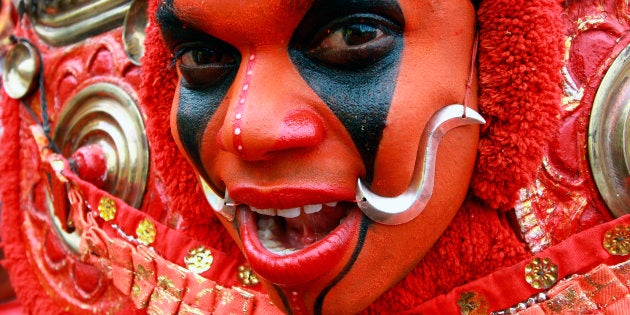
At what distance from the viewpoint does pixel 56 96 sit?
5.18 ft

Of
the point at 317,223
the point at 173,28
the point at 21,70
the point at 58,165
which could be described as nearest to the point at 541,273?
the point at 317,223

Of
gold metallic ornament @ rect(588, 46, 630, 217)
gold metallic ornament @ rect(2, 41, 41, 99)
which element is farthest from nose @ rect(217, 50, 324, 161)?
gold metallic ornament @ rect(2, 41, 41, 99)

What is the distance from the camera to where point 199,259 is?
122cm

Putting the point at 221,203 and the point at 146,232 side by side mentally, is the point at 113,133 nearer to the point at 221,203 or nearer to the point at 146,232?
the point at 146,232

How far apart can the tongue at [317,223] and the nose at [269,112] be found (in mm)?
141

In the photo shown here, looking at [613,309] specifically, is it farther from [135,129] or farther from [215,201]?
[135,129]

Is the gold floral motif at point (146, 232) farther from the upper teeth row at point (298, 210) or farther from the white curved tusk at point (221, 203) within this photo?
the upper teeth row at point (298, 210)

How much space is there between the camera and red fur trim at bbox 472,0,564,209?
2.88 feet

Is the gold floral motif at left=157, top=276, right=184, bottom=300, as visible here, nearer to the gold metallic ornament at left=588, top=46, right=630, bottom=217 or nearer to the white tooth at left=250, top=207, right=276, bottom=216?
the white tooth at left=250, top=207, right=276, bottom=216

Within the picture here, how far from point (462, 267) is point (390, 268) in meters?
0.16

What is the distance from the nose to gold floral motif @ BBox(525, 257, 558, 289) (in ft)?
1.46

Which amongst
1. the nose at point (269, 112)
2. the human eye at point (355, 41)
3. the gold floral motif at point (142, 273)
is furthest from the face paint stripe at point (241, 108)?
the gold floral motif at point (142, 273)

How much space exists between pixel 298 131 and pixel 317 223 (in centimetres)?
19

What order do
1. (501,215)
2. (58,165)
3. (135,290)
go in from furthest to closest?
(58,165) → (135,290) → (501,215)
